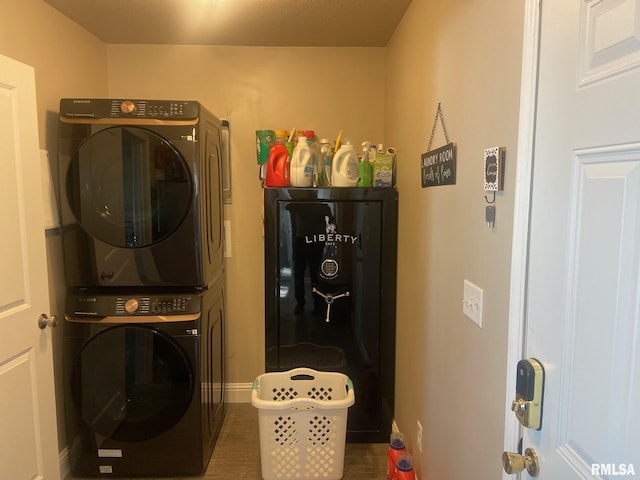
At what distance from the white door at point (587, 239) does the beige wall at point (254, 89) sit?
2135 mm

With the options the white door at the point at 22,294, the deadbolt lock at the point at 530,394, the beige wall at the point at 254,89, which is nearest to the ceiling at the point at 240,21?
the beige wall at the point at 254,89

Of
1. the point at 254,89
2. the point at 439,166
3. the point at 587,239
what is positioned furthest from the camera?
the point at 254,89

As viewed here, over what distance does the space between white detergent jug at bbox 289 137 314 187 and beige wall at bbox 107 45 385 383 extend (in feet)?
1.80

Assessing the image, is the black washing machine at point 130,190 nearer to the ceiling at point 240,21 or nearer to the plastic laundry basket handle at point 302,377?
the ceiling at point 240,21

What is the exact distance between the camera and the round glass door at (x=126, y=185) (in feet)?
6.89

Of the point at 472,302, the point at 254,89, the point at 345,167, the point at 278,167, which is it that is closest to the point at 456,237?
the point at 472,302

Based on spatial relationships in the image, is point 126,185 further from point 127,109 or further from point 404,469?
point 404,469

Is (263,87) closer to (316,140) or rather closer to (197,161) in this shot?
(316,140)

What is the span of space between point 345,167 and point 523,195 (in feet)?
5.11

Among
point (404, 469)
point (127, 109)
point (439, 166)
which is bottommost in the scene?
point (404, 469)

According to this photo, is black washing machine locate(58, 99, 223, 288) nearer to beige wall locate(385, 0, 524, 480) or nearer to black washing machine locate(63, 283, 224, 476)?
black washing machine locate(63, 283, 224, 476)

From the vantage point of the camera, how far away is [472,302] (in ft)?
4.44

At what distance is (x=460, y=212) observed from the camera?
1.48m

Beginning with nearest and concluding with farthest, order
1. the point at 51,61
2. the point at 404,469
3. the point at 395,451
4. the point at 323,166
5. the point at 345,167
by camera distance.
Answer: the point at 404,469 < the point at 395,451 < the point at 51,61 < the point at 345,167 < the point at 323,166
